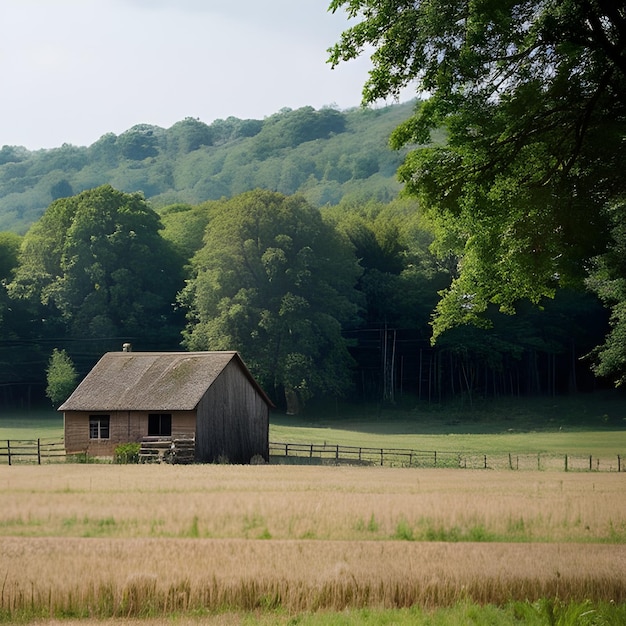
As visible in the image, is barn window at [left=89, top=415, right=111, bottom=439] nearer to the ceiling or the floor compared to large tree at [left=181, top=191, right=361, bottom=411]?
nearer to the floor

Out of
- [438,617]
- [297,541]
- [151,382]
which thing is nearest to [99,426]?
[151,382]

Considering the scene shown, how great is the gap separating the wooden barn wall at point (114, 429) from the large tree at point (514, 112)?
1255 inches

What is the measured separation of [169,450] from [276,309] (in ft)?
113

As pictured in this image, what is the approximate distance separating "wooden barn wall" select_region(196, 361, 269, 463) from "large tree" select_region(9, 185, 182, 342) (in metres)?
33.9

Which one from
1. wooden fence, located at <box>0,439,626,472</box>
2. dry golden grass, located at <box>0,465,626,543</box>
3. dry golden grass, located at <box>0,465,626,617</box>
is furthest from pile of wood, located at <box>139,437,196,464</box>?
dry golden grass, located at <box>0,465,626,617</box>

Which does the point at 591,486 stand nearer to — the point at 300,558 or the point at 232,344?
the point at 300,558

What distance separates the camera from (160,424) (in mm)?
50812

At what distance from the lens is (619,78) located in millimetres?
17766

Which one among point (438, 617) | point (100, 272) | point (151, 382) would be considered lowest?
point (438, 617)

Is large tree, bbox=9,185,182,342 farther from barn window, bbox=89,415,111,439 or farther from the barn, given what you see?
barn window, bbox=89,415,111,439

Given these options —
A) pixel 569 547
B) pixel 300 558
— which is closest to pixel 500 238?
pixel 569 547

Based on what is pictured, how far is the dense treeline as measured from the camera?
81.4 m

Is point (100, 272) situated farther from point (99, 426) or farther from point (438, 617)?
point (438, 617)

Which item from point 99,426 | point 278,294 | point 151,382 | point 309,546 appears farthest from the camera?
point 278,294
